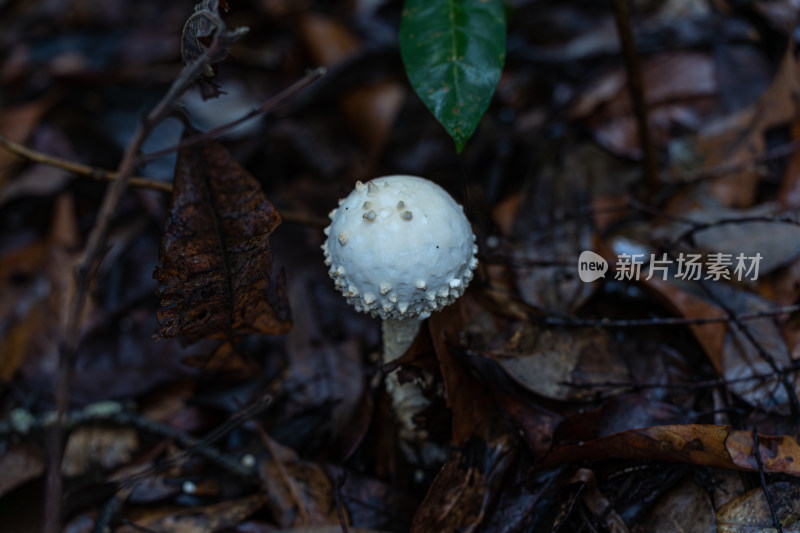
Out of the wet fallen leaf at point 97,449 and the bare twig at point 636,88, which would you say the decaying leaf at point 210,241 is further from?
the bare twig at point 636,88

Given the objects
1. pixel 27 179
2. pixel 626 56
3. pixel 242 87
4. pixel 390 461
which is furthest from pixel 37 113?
pixel 626 56

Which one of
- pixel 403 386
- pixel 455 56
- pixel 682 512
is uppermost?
pixel 455 56

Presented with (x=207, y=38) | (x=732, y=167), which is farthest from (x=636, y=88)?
(x=207, y=38)

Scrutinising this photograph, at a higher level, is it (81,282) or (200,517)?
(81,282)

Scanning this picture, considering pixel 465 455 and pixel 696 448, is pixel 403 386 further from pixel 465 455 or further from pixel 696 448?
pixel 696 448

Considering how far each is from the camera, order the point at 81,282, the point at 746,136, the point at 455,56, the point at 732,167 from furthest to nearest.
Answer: the point at 746,136 → the point at 732,167 → the point at 455,56 → the point at 81,282
